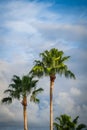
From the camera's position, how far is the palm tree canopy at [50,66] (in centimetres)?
5472

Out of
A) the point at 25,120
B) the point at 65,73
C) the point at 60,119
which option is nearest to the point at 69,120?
the point at 60,119

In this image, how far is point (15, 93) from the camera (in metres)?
60.7

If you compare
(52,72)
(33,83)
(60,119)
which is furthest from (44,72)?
(60,119)

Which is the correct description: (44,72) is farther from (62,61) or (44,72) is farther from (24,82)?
(24,82)

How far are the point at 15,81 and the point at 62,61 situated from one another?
9.70 meters

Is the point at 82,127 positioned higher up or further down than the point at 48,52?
further down

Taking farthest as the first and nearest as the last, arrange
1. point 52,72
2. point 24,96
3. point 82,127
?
point 82,127 → point 24,96 → point 52,72

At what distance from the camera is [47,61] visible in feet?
182

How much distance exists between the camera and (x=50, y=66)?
55094mm

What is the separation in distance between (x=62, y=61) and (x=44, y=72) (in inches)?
144

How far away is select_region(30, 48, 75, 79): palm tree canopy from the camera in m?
54.7

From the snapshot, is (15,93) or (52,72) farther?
(15,93)

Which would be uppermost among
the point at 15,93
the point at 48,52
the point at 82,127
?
the point at 48,52

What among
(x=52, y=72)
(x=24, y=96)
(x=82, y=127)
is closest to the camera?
(x=52, y=72)
